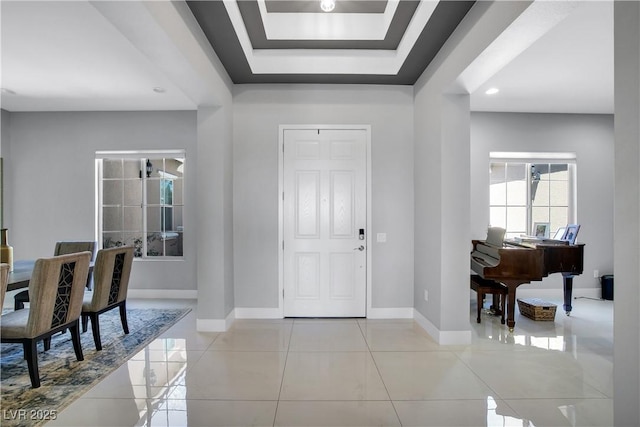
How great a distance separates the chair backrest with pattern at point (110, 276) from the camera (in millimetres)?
3164

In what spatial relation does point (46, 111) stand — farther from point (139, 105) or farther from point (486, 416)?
point (486, 416)

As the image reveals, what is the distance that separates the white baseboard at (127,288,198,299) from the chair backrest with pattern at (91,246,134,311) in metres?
1.69

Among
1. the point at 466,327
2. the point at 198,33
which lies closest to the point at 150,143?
the point at 198,33

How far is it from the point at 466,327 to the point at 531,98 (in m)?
3.27

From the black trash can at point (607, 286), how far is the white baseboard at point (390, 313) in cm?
333

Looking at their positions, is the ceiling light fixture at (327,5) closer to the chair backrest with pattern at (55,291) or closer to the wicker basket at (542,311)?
the chair backrest with pattern at (55,291)

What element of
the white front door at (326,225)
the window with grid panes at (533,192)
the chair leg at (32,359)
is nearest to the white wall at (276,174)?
the white front door at (326,225)

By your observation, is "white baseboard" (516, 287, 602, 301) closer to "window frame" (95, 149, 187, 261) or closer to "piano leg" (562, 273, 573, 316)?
"piano leg" (562, 273, 573, 316)

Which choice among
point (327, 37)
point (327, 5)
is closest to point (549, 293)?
point (327, 37)

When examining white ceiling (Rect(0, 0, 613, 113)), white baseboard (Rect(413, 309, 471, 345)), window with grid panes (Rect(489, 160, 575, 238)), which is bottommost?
white baseboard (Rect(413, 309, 471, 345))

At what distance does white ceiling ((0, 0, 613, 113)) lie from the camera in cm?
281

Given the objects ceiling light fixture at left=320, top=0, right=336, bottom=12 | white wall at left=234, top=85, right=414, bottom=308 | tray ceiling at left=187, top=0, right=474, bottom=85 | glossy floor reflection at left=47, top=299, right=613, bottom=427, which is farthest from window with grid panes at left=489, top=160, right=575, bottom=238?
ceiling light fixture at left=320, top=0, right=336, bottom=12

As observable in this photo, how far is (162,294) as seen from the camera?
5227 mm

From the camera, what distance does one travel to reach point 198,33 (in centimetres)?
283
